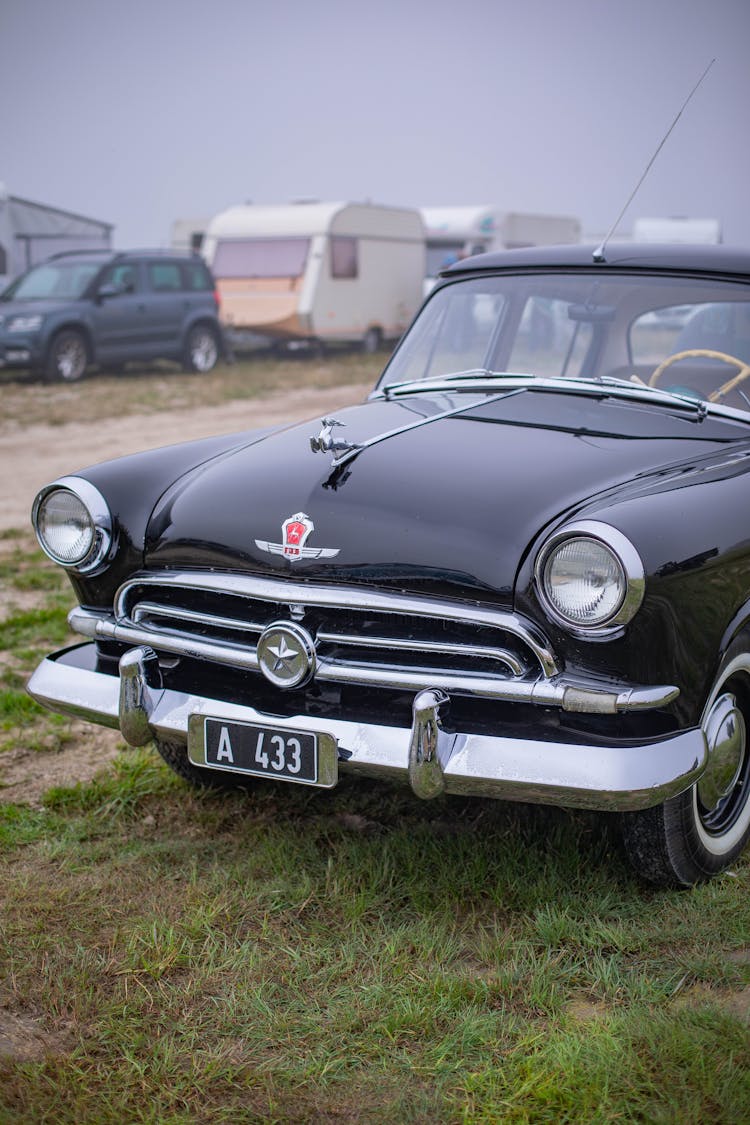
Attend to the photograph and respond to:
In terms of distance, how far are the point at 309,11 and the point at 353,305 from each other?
16.8 metres

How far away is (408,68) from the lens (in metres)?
31.9

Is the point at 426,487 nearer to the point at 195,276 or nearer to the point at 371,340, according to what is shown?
the point at 195,276

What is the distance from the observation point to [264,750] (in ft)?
9.15

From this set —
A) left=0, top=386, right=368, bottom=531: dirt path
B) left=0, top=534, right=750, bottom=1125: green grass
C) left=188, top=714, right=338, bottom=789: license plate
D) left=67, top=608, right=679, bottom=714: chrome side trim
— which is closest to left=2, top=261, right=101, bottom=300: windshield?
left=0, top=386, right=368, bottom=531: dirt path

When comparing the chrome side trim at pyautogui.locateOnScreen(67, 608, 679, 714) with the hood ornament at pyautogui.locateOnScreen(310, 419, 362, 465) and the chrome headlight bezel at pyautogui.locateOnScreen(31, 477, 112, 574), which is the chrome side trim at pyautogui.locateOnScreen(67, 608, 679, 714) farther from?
the hood ornament at pyautogui.locateOnScreen(310, 419, 362, 465)

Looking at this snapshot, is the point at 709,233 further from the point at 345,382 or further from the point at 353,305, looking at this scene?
the point at 345,382

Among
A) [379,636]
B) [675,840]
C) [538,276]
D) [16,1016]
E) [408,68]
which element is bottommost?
[16,1016]

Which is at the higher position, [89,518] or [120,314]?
[120,314]

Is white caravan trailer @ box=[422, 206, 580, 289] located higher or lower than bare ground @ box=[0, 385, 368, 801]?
higher

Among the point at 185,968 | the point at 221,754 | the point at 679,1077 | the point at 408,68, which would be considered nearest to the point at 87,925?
the point at 185,968

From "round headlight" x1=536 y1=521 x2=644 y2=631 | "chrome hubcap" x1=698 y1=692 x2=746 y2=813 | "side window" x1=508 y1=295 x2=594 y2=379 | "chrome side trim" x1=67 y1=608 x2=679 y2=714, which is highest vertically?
"side window" x1=508 y1=295 x2=594 y2=379

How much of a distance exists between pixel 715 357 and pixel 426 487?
1.38 meters

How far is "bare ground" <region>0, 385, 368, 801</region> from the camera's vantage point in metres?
3.83

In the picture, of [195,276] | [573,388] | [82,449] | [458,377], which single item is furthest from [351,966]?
[195,276]
